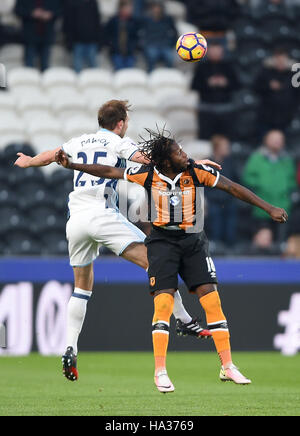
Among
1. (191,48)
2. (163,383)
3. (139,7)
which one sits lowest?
(163,383)

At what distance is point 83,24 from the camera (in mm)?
14992

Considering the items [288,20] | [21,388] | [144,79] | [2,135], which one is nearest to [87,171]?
[21,388]

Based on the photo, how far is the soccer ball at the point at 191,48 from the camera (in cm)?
901

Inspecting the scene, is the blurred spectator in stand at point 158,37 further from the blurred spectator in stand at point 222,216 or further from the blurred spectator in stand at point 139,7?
the blurred spectator in stand at point 222,216

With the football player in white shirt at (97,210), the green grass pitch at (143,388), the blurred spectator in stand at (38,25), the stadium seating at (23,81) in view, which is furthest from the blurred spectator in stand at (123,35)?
the football player in white shirt at (97,210)

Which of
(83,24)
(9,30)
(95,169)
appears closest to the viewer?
(95,169)

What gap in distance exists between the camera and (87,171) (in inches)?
294

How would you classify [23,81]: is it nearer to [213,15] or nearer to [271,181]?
[213,15]

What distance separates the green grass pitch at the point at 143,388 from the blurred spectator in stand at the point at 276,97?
14.0 ft

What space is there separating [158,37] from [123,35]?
58cm

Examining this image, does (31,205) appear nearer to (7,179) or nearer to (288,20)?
(7,179)

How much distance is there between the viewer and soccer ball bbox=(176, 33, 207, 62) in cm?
901

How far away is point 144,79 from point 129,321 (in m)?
4.98

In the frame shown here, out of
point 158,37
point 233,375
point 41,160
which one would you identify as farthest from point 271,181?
point 233,375
